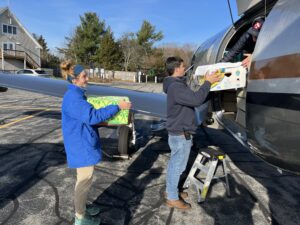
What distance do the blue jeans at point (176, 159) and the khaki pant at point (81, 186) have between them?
3.84ft

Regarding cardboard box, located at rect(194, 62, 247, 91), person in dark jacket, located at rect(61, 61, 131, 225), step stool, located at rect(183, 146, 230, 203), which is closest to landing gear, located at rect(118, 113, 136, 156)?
step stool, located at rect(183, 146, 230, 203)

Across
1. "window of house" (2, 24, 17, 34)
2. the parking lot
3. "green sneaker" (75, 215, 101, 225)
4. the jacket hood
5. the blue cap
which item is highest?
"window of house" (2, 24, 17, 34)

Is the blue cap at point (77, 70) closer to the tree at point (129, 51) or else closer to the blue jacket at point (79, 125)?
the blue jacket at point (79, 125)

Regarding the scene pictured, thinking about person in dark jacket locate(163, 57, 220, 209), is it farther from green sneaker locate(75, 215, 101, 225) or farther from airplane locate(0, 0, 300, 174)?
green sneaker locate(75, 215, 101, 225)

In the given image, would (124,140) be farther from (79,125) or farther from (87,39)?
(87,39)

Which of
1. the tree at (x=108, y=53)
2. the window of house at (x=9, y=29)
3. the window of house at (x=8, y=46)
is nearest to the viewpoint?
the window of house at (x=8, y=46)

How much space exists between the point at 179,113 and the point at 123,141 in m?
2.64

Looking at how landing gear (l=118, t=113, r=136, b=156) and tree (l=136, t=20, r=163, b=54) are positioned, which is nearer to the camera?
landing gear (l=118, t=113, r=136, b=156)

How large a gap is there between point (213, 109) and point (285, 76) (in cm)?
267

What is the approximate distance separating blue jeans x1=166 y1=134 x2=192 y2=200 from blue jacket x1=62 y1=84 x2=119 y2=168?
3.54 feet

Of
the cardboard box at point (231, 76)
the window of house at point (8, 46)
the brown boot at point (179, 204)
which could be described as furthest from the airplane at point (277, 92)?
the window of house at point (8, 46)

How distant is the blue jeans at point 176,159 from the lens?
3955mm

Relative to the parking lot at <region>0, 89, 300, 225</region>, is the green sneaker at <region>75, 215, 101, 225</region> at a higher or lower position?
higher

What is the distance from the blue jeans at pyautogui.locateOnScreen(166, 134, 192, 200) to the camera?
3955 mm
